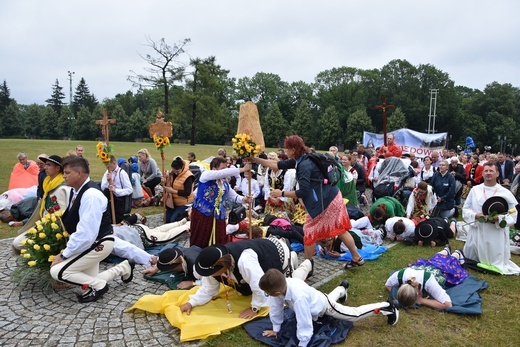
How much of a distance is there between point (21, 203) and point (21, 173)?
2.21 m

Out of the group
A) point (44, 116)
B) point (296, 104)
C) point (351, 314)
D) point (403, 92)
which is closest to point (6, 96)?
point (44, 116)

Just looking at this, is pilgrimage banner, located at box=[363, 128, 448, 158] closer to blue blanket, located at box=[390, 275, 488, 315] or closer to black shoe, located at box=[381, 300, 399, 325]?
blue blanket, located at box=[390, 275, 488, 315]

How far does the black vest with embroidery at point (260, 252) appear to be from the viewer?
14.5 feet

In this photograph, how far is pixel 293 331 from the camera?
4105 millimetres

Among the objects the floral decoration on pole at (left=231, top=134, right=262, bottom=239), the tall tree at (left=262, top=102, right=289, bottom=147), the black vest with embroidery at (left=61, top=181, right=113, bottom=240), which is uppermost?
the tall tree at (left=262, top=102, right=289, bottom=147)

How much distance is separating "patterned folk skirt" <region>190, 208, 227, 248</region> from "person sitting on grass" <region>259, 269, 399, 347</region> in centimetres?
230

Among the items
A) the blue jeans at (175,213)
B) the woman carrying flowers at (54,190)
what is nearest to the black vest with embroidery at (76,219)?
the woman carrying flowers at (54,190)

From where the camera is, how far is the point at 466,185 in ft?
42.4

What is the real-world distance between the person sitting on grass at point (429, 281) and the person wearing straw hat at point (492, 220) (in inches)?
33.8

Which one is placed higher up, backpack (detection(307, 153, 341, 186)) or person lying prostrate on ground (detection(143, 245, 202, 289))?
backpack (detection(307, 153, 341, 186))

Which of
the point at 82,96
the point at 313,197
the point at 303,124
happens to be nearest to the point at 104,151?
the point at 313,197

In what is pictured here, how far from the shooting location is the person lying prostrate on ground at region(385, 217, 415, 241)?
8.02m

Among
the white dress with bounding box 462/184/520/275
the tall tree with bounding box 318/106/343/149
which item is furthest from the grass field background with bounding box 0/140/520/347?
the tall tree with bounding box 318/106/343/149

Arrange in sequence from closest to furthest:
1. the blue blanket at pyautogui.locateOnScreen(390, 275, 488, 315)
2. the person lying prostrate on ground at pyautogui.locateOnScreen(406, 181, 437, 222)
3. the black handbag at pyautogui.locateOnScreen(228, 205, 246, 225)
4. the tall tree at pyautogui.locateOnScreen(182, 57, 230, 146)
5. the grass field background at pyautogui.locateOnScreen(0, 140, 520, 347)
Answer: the grass field background at pyautogui.locateOnScreen(0, 140, 520, 347) < the blue blanket at pyautogui.locateOnScreen(390, 275, 488, 315) < the black handbag at pyautogui.locateOnScreen(228, 205, 246, 225) < the person lying prostrate on ground at pyautogui.locateOnScreen(406, 181, 437, 222) < the tall tree at pyautogui.locateOnScreen(182, 57, 230, 146)
